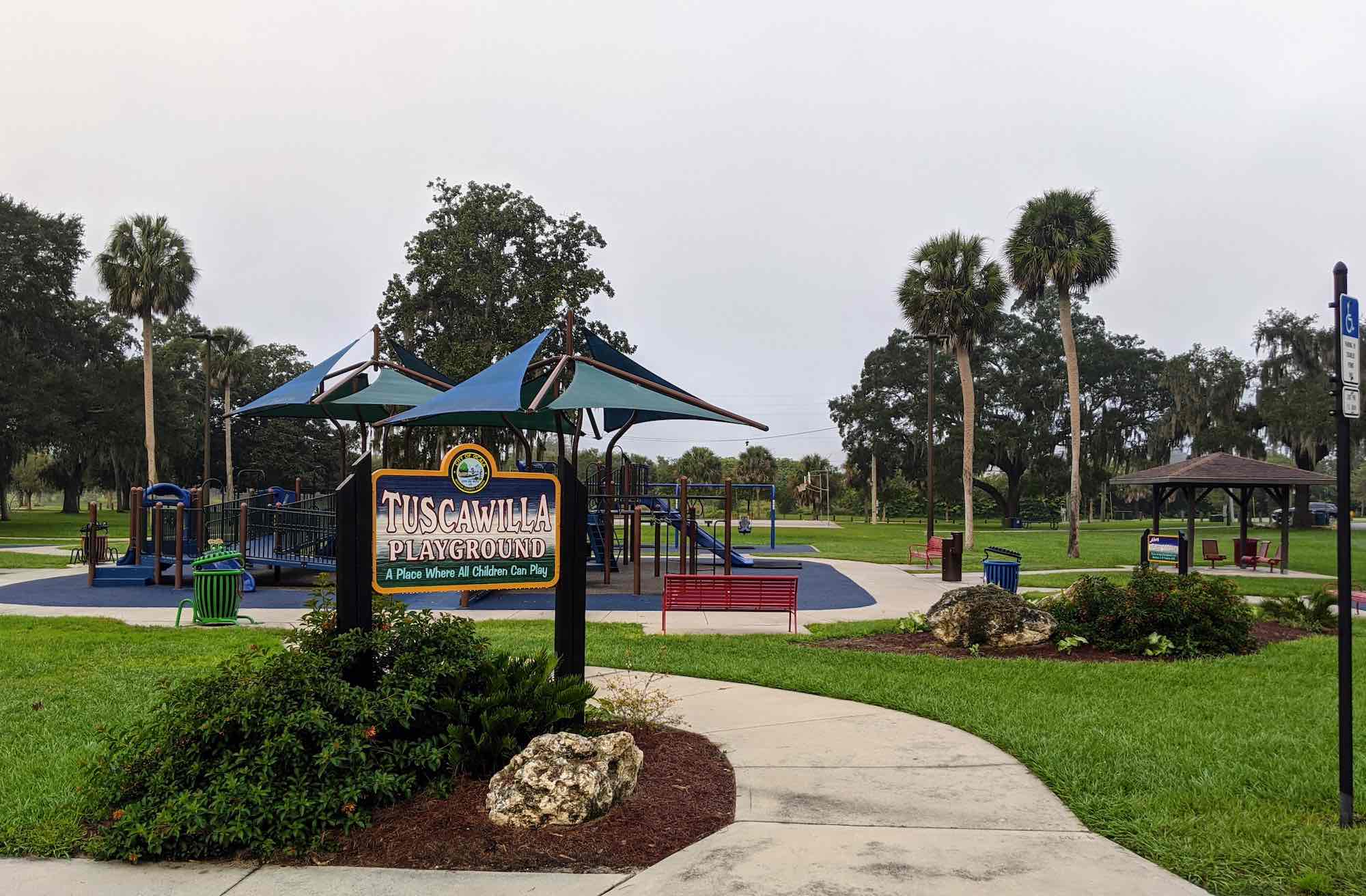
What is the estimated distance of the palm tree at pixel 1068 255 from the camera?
91.9ft

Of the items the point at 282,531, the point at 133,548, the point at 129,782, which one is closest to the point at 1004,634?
the point at 129,782

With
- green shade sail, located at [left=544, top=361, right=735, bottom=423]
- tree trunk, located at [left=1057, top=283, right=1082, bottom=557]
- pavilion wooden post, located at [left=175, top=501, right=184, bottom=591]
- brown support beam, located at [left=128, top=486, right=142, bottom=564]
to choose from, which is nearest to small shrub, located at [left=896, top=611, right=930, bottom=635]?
green shade sail, located at [left=544, top=361, right=735, bottom=423]

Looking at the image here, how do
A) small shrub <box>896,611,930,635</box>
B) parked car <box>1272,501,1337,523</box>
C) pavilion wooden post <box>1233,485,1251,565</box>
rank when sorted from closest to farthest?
small shrub <box>896,611,930,635</box> → pavilion wooden post <box>1233,485,1251,565</box> → parked car <box>1272,501,1337,523</box>

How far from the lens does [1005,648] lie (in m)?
10.6

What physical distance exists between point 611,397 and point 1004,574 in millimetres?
9023

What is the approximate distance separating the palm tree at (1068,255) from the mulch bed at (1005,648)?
53.5 feet

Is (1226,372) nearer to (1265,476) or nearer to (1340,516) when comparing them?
(1265,476)

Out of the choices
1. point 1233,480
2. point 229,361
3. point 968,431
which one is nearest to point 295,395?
point 1233,480

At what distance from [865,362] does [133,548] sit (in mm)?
48732

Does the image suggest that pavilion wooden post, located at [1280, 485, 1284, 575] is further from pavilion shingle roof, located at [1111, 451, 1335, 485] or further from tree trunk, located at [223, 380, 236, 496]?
tree trunk, located at [223, 380, 236, 496]

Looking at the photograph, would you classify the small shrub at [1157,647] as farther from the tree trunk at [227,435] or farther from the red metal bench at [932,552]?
the tree trunk at [227,435]

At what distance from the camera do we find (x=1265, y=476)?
21875 mm

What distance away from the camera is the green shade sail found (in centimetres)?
1021

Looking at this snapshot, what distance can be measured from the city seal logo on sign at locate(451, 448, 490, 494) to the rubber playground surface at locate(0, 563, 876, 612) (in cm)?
896
